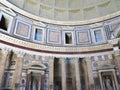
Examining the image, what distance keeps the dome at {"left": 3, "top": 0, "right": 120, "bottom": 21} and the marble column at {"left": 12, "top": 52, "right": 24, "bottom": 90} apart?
543cm

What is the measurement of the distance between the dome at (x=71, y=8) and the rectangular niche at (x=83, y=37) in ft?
6.09

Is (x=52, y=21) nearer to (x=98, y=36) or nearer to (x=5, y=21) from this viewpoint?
(x=5, y=21)

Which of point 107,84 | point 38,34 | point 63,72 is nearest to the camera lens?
point 107,84

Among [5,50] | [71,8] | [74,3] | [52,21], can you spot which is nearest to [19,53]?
[5,50]

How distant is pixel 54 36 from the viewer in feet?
49.6

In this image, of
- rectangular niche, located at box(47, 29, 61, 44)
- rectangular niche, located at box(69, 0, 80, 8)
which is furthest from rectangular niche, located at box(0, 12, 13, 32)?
rectangular niche, located at box(69, 0, 80, 8)

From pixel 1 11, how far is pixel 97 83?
35.6 ft

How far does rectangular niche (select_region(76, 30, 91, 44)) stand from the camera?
14.9 m

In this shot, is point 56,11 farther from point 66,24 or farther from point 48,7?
point 66,24

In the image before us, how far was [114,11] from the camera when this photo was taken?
1505cm

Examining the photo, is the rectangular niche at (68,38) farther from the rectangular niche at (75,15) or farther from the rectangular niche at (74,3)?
the rectangular niche at (74,3)

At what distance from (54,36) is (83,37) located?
315cm

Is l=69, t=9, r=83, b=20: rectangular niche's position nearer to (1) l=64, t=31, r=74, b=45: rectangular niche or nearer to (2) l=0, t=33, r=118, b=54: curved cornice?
(1) l=64, t=31, r=74, b=45: rectangular niche

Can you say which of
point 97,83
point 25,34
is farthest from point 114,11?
point 25,34
